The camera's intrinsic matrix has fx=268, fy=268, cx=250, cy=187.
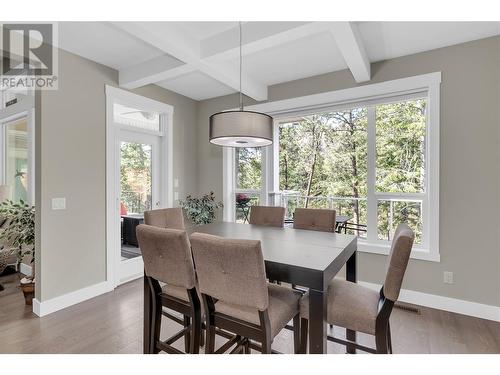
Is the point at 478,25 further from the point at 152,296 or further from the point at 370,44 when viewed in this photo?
the point at 152,296

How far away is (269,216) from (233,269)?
168 centimetres

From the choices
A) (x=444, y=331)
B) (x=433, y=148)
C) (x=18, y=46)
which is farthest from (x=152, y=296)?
(x=433, y=148)

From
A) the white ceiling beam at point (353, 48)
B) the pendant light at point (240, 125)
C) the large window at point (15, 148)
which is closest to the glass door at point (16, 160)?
the large window at point (15, 148)

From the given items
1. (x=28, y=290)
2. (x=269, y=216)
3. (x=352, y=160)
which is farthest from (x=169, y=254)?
(x=352, y=160)

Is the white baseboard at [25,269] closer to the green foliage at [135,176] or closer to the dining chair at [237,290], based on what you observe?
the green foliage at [135,176]

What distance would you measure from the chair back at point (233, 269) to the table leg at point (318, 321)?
0.88 ft

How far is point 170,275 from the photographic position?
1.62m

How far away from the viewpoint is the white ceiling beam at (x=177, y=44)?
2064 millimetres

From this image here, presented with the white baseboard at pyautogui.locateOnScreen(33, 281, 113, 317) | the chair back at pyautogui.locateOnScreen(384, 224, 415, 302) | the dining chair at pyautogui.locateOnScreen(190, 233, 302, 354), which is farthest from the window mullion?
the white baseboard at pyautogui.locateOnScreen(33, 281, 113, 317)

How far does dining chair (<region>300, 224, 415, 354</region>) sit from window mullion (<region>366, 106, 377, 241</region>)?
155cm

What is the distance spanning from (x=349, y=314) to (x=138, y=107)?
3.30 m

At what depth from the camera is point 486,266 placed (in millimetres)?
Result: 2480

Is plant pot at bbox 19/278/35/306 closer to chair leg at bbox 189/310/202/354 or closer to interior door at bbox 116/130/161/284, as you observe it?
interior door at bbox 116/130/161/284

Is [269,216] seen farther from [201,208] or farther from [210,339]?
[210,339]
